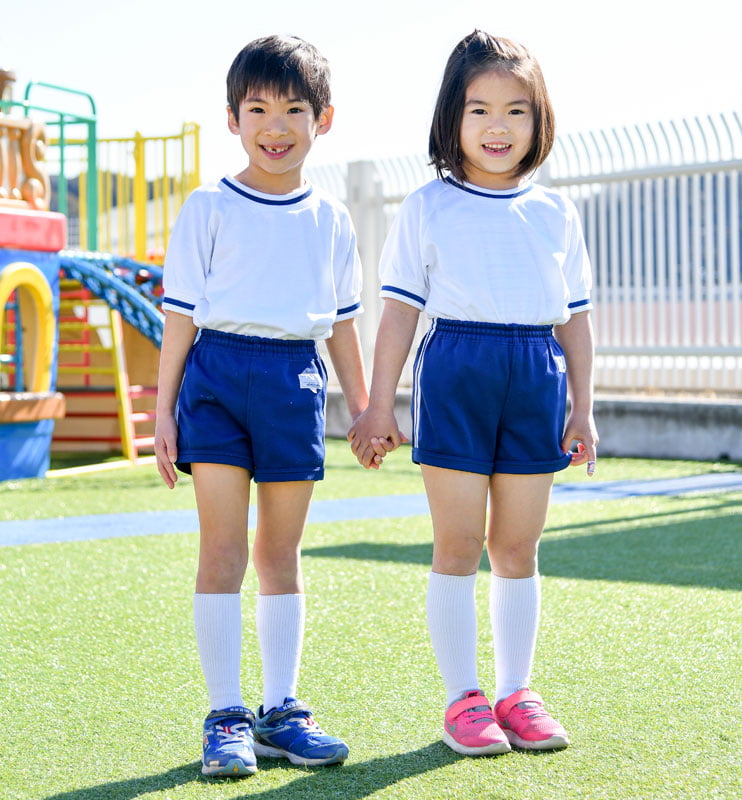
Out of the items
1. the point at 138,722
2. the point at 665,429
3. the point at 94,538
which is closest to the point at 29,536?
the point at 94,538

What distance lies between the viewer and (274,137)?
9.05 feet

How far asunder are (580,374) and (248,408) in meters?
0.84

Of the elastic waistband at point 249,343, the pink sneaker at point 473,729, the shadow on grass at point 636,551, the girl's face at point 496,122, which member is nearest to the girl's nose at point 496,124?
the girl's face at point 496,122

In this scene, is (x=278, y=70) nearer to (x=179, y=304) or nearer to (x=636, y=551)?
(x=179, y=304)

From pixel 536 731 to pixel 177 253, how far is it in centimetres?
→ 135

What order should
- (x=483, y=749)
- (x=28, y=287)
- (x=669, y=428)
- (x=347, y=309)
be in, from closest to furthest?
(x=483, y=749) < (x=347, y=309) < (x=28, y=287) < (x=669, y=428)

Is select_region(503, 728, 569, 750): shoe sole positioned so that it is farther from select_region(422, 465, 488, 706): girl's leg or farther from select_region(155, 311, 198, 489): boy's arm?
select_region(155, 311, 198, 489): boy's arm

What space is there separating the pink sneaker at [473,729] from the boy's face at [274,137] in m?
1.26

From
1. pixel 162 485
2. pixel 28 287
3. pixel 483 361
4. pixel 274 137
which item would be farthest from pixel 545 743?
pixel 28 287

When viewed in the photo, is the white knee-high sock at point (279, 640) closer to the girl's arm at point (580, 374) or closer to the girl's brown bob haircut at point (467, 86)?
the girl's arm at point (580, 374)

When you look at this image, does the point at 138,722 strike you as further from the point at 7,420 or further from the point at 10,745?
the point at 7,420

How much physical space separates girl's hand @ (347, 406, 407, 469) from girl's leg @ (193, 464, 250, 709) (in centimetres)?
27

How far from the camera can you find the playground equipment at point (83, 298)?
8.86 m

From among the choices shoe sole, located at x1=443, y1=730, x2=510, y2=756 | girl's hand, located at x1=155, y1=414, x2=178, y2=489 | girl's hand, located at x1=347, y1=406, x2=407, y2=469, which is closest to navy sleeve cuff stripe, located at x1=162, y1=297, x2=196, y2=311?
girl's hand, located at x1=155, y1=414, x2=178, y2=489
